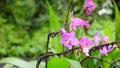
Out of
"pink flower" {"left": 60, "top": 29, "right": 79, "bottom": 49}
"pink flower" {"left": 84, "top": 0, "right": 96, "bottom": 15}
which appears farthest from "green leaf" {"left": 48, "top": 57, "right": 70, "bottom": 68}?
"pink flower" {"left": 84, "top": 0, "right": 96, "bottom": 15}

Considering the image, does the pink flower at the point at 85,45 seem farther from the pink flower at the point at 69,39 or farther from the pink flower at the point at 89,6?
the pink flower at the point at 89,6

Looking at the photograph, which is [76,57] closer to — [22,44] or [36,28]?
[22,44]

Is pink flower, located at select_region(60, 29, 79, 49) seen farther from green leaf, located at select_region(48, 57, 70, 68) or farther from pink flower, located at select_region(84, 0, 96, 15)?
pink flower, located at select_region(84, 0, 96, 15)

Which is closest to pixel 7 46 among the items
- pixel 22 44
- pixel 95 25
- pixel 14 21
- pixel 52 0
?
pixel 22 44

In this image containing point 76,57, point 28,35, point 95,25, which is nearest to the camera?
point 76,57

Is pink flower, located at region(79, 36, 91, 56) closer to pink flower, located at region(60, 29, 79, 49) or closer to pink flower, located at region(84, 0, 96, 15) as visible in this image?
pink flower, located at region(60, 29, 79, 49)

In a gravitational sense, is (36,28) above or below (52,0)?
below

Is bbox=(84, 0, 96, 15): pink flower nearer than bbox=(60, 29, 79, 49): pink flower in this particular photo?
No

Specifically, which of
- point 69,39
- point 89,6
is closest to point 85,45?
point 69,39

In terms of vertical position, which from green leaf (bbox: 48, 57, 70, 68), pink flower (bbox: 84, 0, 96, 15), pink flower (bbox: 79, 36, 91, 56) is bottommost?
A: green leaf (bbox: 48, 57, 70, 68)

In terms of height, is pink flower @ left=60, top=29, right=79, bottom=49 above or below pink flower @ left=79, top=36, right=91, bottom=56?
above

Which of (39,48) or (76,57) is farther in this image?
(39,48)
